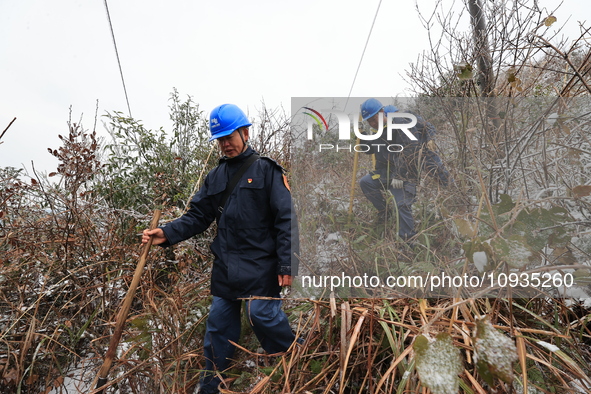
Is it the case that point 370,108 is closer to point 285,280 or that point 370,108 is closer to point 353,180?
point 353,180

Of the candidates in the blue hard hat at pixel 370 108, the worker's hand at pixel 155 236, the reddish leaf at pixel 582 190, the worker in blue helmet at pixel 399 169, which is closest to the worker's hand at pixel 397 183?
the worker in blue helmet at pixel 399 169

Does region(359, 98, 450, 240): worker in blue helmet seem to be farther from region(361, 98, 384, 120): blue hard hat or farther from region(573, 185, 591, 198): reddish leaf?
region(573, 185, 591, 198): reddish leaf

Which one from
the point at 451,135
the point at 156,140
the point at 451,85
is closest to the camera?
the point at 451,135

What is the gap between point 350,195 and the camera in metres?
1.92

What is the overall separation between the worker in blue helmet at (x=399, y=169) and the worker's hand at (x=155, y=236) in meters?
1.25

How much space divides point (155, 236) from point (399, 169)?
1.49 m

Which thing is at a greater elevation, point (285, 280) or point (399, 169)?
point (399, 169)

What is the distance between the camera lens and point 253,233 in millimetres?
2266

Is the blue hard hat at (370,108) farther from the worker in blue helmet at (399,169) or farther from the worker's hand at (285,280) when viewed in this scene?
the worker's hand at (285,280)

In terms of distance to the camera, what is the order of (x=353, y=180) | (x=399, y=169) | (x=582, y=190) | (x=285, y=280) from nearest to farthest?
(x=582, y=190)
(x=399, y=169)
(x=353, y=180)
(x=285, y=280)

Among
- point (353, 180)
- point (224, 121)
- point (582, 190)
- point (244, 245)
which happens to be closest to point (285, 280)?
point (244, 245)

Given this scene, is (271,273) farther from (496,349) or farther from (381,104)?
(496,349)

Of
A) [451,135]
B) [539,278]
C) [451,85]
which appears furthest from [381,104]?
[539,278]

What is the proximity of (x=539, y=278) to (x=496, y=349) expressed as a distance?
849mm
